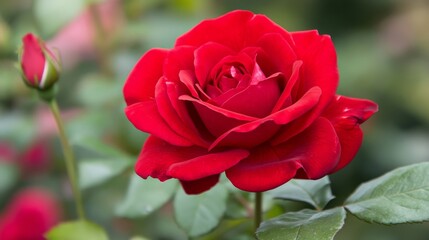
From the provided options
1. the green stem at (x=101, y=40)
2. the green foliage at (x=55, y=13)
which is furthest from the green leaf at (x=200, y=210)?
the green stem at (x=101, y=40)

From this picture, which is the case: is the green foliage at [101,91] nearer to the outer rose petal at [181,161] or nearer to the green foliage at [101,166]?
the green foliage at [101,166]

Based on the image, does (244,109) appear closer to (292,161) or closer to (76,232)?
(292,161)

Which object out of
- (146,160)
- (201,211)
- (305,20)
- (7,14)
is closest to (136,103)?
(146,160)

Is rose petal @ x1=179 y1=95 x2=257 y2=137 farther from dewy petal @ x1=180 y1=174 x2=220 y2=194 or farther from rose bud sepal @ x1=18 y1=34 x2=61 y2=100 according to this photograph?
rose bud sepal @ x1=18 y1=34 x2=61 y2=100

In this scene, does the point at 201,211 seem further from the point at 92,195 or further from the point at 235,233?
the point at 92,195

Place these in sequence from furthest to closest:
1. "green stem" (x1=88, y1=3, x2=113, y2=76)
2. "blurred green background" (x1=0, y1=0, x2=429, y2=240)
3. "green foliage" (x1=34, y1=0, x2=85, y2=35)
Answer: "green stem" (x1=88, y1=3, x2=113, y2=76), "blurred green background" (x1=0, y1=0, x2=429, y2=240), "green foliage" (x1=34, y1=0, x2=85, y2=35)

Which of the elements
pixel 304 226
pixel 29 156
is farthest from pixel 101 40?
pixel 304 226

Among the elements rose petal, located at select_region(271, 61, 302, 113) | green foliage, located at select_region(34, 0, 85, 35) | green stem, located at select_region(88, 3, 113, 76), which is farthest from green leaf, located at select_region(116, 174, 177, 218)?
green stem, located at select_region(88, 3, 113, 76)
